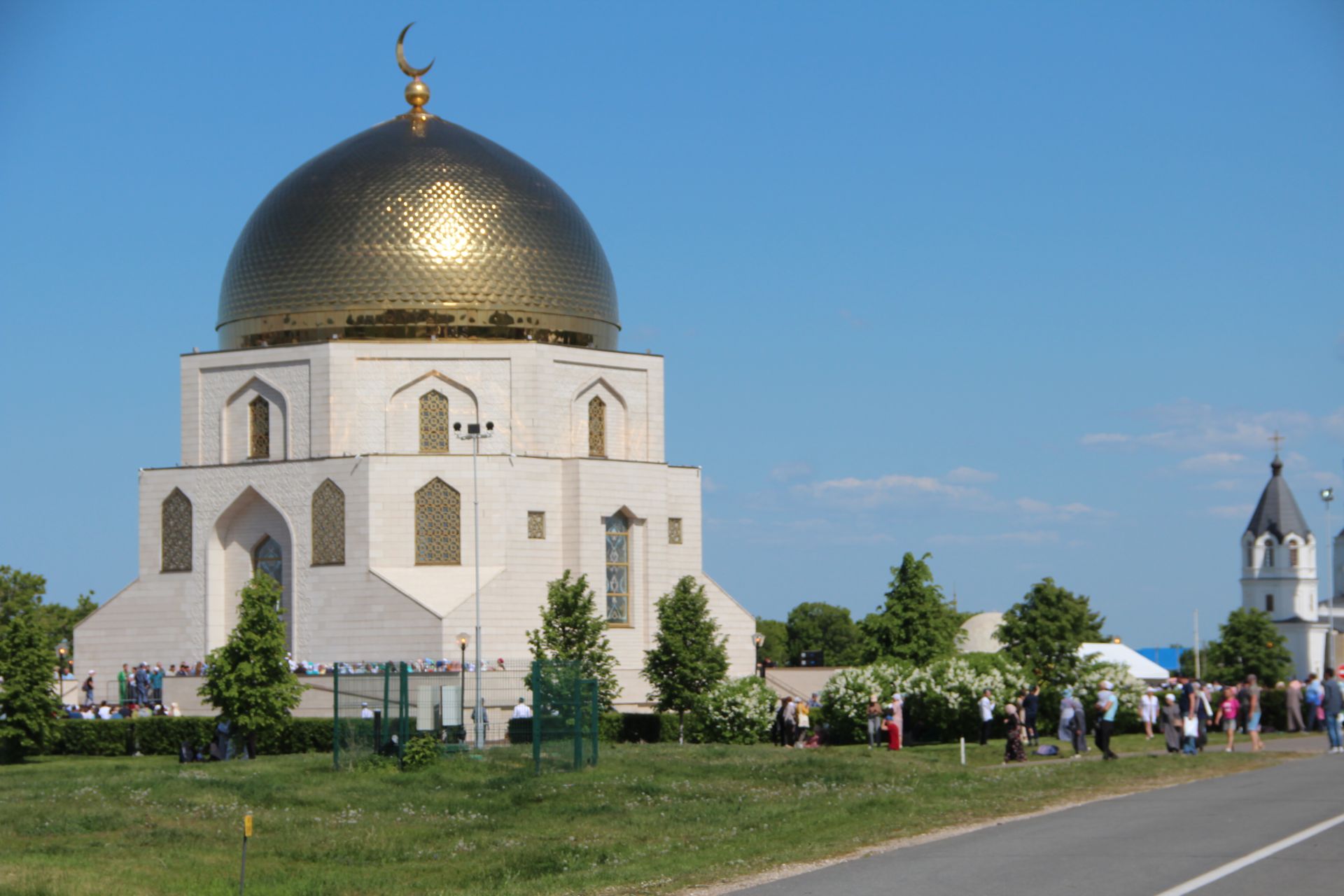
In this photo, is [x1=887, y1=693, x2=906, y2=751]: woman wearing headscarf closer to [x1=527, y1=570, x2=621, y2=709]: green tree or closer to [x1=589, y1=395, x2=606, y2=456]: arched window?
[x1=527, y1=570, x2=621, y2=709]: green tree

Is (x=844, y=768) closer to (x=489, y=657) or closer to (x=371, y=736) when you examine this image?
(x=371, y=736)

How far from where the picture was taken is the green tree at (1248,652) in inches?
2815

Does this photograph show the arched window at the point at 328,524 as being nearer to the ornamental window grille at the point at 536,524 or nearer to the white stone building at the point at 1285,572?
the ornamental window grille at the point at 536,524

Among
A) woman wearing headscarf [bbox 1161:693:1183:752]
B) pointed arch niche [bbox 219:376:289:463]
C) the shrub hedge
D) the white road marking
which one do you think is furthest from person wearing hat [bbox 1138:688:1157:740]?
pointed arch niche [bbox 219:376:289:463]

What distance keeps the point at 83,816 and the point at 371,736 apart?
594cm

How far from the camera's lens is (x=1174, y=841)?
15.5 m

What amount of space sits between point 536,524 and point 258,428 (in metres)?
8.31

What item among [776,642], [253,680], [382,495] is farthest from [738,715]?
[776,642]

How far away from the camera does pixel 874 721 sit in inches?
1462

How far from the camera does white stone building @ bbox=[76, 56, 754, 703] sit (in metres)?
47.6

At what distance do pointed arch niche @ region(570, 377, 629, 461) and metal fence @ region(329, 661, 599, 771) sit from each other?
1765 centimetres

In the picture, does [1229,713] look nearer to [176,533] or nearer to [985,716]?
[985,716]

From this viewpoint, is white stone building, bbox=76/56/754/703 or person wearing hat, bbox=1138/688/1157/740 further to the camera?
white stone building, bbox=76/56/754/703

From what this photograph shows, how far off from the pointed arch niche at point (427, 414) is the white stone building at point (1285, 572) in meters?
80.3
